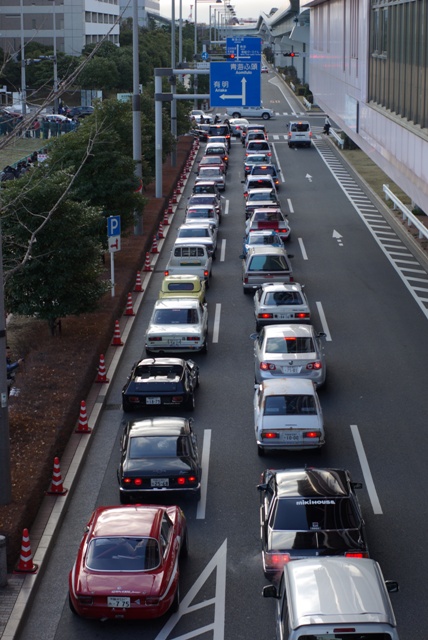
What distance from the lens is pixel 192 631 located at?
12.6 m

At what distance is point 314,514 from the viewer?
1389cm

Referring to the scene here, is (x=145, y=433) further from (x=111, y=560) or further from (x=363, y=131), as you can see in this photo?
(x=363, y=131)

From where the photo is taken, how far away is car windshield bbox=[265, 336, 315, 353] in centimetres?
2192

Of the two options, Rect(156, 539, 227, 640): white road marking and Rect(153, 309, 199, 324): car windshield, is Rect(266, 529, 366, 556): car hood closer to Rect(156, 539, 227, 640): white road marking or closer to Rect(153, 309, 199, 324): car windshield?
Rect(156, 539, 227, 640): white road marking

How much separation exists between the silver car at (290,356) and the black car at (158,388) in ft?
5.67

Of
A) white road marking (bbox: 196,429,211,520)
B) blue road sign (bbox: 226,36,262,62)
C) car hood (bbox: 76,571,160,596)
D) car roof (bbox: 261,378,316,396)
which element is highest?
blue road sign (bbox: 226,36,262,62)

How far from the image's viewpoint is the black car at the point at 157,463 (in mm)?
15938

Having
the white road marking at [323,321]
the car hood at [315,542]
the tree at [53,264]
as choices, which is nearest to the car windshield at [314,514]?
the car hood at [315,542]

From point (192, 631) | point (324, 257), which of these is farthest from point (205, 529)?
point (324, 257)

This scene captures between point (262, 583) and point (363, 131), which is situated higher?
point (363, 131)

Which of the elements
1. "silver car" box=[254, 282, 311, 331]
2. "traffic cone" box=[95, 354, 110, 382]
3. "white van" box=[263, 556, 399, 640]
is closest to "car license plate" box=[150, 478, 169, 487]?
"white van" box=[263, 556, 399, 640]

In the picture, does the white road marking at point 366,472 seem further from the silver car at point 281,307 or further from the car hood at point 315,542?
the silver car at point 281,307

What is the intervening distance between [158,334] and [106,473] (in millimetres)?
6785

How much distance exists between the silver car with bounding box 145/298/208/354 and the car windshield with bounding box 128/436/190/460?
768 centimetres
